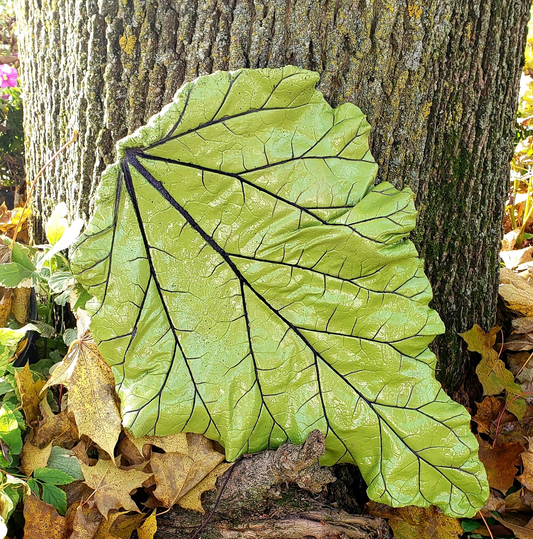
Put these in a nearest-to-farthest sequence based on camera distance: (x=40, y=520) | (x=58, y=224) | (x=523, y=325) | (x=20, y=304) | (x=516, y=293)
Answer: (x=40, y=520) → (x=58, y=224) → (x=20, y=304) → (x=523, y=325) → (x=516, y=293)

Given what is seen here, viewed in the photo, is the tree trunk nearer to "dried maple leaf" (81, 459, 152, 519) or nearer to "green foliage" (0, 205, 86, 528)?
"green foliage" (0, 205, 86, 528)

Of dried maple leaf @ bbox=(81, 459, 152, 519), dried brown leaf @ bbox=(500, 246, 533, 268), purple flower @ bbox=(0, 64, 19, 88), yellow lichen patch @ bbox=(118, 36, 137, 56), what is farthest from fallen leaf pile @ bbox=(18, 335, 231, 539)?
purple flower @ bbox=(0, 64, 19, 88)

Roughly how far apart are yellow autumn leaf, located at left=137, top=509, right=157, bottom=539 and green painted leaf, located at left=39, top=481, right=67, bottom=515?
19 cm

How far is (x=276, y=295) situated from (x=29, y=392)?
0.70 meters

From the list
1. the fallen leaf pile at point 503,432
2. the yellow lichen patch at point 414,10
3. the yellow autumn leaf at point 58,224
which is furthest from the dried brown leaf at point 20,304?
the yellow lichen patch at point 414,10

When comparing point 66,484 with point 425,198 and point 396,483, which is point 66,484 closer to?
point 396,483

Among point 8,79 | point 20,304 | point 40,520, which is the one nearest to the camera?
point 40,520

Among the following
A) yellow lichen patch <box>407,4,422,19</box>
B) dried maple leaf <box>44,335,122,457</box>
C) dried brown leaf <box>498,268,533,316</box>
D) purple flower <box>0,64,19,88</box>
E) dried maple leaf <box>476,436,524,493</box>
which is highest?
yellow lichen patch <box>407,4,422,19</box>

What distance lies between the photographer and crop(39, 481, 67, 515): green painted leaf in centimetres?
114

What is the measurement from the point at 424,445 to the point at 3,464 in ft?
3.26

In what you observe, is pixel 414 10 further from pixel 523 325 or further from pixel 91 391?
pixel 91 391

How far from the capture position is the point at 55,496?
1141mm

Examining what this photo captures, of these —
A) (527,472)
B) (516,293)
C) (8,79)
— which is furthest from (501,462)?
(8,79)

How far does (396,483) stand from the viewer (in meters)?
1.16
